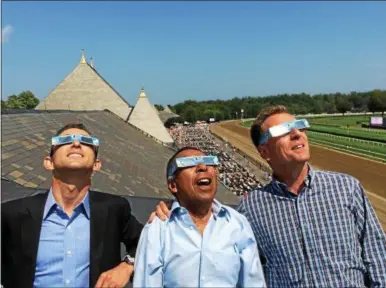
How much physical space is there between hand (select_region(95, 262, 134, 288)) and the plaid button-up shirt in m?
0.85

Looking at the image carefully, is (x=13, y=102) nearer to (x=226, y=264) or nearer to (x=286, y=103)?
(x=226, y=264)

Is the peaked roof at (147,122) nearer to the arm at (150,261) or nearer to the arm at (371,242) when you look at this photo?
the arm at (371,242)

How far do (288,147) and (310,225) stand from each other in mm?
498

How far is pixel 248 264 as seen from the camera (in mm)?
2410

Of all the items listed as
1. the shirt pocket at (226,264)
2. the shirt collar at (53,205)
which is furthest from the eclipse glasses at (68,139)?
the shirt pocket at (226,264)

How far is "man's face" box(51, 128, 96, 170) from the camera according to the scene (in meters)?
2.57

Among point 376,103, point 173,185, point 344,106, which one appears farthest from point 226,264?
point 344,106

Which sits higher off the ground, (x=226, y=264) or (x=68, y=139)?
(x=68, y=139)

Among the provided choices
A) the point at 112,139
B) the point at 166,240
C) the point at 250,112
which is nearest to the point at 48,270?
the point at 166,240

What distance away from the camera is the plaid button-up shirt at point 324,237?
103 inches

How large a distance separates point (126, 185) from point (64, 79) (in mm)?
21027

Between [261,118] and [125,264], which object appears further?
[261,118]

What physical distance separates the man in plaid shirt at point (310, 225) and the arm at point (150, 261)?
0.21m

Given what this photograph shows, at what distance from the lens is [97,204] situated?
2.65 metres
